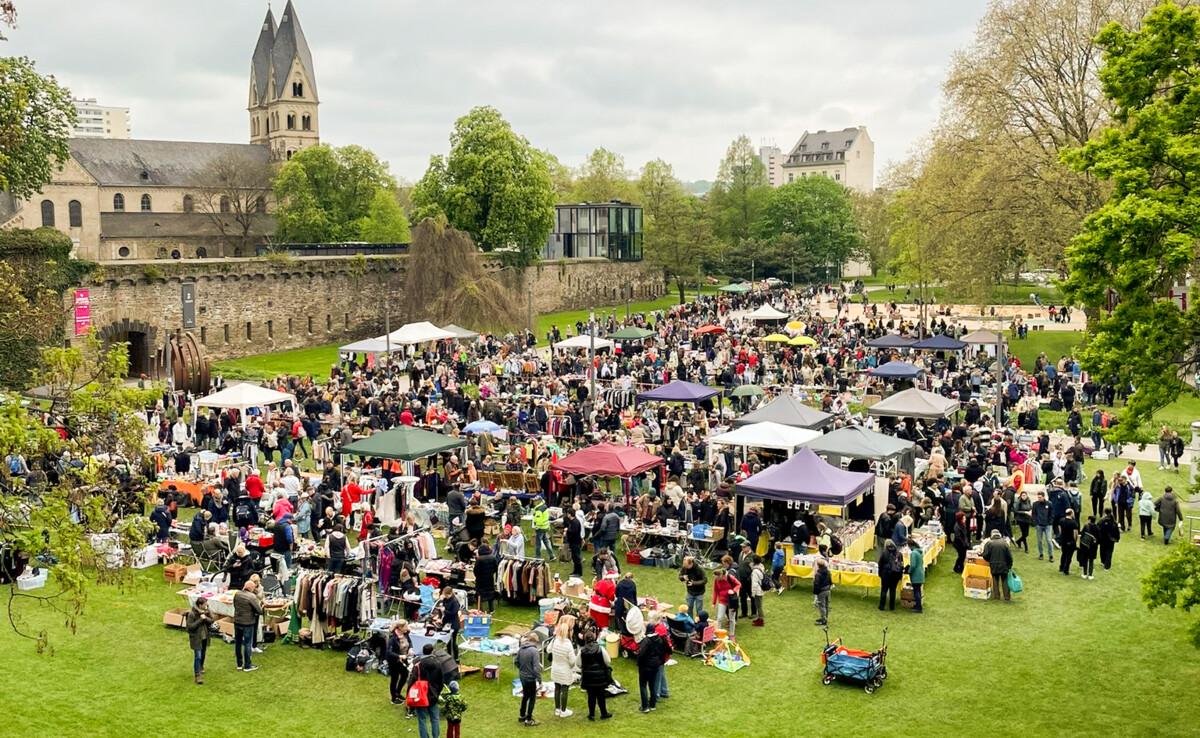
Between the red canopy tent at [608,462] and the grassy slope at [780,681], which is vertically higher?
the red canopy tent at [608,462]

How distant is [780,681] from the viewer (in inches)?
547

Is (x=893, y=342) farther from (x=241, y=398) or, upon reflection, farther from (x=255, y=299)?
(x=255, y=299)

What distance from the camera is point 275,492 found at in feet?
66.0

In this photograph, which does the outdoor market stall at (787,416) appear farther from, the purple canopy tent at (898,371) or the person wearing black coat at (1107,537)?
the purple canopy tent at (898,371)

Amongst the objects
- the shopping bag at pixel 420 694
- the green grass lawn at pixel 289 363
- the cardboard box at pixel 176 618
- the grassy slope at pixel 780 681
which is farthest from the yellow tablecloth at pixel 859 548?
the green grass lawn at pixel 289 363

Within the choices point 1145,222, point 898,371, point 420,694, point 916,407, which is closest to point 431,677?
point 420,694

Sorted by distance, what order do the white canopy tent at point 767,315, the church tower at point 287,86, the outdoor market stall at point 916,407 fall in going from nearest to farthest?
1. the outdoor market stall at point 916,407
2. the white canopy tent at point 767,315
3. the church tower at point 287,86

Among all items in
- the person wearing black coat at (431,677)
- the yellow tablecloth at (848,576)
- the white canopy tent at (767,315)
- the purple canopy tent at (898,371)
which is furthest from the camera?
the white canopy tent at (767,315)

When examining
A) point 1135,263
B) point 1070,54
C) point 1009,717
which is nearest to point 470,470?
point 1009,717

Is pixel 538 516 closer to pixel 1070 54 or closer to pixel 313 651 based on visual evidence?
pixel 313 651

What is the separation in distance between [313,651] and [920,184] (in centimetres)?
4267

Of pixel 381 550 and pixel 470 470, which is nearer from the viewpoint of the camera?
pixel 381 550

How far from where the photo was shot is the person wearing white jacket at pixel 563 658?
41.6 feet

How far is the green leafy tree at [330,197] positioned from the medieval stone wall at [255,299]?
17.6 m
